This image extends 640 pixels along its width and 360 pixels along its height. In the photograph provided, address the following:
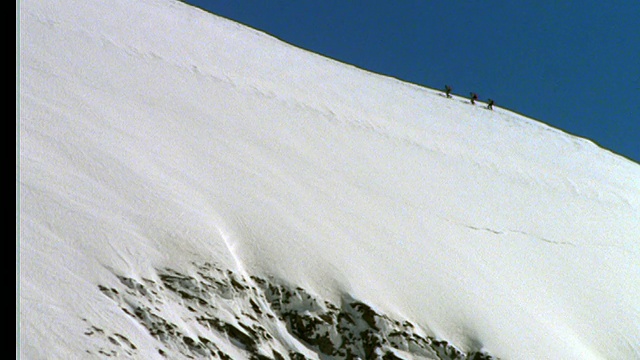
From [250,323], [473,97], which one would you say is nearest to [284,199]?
[250,323]

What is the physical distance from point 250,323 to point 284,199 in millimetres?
3437

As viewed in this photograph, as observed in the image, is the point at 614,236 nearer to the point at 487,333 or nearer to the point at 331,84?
the point at 487,333

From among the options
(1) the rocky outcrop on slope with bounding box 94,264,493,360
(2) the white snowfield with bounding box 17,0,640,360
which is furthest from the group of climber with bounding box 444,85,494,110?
(1) the rocky outcrop on slope with bounding box 94,264,493,360

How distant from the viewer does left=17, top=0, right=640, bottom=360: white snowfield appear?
7.73 meters

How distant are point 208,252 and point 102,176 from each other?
1795mm

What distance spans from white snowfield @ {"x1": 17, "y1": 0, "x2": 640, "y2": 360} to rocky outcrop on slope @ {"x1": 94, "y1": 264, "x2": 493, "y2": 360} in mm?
171

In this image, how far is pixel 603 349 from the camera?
9.87 metres

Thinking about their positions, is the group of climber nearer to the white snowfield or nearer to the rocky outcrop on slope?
the white snowfield

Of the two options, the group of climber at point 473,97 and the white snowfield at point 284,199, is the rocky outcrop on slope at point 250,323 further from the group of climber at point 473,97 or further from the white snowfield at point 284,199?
the group of climber at point 473,97

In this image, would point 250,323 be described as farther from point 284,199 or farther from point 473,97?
point 473,97

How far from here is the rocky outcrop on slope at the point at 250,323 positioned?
6609 millimetres

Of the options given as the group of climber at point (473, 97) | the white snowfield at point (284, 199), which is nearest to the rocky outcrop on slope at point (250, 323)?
the white snowfield at point (284, 199)

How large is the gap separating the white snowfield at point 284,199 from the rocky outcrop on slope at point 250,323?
0.17 metres

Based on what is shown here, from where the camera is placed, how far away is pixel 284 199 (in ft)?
34.4
